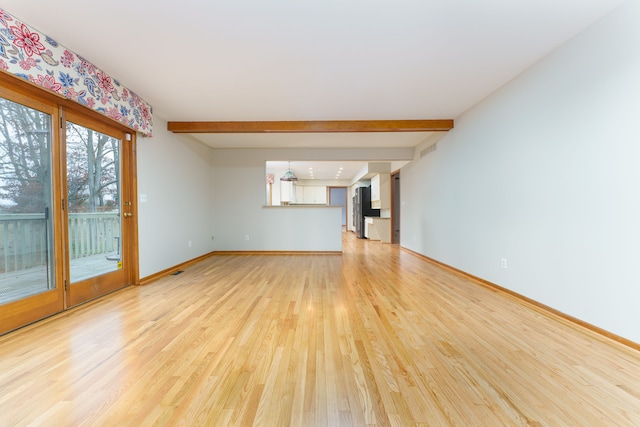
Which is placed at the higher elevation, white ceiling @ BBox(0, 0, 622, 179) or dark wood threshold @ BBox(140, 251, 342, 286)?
white ceiling @ BBox(0, 0, 622, 179)

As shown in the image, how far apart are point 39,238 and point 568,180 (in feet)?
14.8

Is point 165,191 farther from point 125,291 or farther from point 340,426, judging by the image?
point 340,426

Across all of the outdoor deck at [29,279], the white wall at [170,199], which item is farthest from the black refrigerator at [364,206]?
the outdoor deck at [29,279]

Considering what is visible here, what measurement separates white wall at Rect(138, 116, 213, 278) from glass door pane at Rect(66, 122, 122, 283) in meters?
0.31

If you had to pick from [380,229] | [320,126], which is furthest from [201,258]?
[380,229]

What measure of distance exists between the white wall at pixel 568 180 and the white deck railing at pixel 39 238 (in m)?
4.47

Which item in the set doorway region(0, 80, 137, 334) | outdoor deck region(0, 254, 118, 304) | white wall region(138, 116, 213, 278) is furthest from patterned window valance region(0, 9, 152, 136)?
outdoor deck region(0, 254, 118, 304)

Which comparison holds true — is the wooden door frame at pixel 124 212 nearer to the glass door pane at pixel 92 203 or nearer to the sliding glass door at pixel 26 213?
the glass door pane at pixel 92 203

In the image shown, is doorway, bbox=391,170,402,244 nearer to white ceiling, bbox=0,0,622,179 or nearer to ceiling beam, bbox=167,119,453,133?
ceiling beam, bbox=167,119,453,133

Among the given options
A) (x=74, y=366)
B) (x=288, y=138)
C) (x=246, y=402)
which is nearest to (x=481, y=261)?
(x=246, y=402)

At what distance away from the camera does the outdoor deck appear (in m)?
2.03

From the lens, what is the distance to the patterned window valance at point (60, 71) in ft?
6.11

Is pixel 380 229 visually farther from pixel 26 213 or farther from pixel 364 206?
pixel 26 213

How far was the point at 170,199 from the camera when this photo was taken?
4.11 metres
